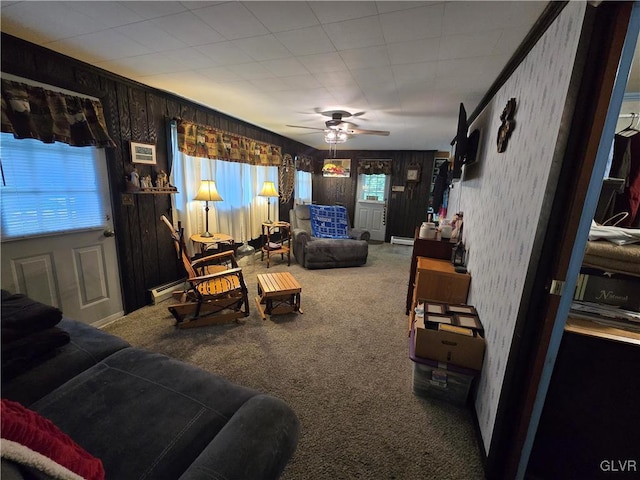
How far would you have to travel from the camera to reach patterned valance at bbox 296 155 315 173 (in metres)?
5.92

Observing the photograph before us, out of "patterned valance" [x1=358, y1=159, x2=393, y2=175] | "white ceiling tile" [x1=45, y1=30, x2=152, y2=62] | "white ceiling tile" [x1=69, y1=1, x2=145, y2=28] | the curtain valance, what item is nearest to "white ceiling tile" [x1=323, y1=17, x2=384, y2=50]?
"white ceiling tile" [x1=69, y1=1, x2=145, y2=28]

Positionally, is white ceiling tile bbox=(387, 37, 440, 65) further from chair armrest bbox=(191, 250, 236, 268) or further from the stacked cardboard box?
chair armrest bbox=(191, 250, 236, 268)

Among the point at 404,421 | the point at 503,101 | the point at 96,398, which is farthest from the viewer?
the point at 503,101

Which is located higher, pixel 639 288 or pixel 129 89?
pixel 129 89

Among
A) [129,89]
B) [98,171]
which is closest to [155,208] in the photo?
[98,171]

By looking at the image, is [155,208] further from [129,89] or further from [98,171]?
[129,89]

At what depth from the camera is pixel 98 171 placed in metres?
2.38

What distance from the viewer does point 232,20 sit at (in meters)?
1.49

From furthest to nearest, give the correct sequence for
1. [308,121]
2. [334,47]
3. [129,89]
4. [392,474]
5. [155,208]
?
[308,121], [155,208], [129,89], [334,47], [392,474]

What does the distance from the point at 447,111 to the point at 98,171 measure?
11.9 feet

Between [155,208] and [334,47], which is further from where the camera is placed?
[155,208]

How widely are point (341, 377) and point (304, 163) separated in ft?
16.8

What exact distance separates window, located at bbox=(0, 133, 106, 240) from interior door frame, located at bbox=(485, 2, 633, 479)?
10.4ft

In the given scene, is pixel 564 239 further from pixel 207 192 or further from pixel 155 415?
pixel 207 192
